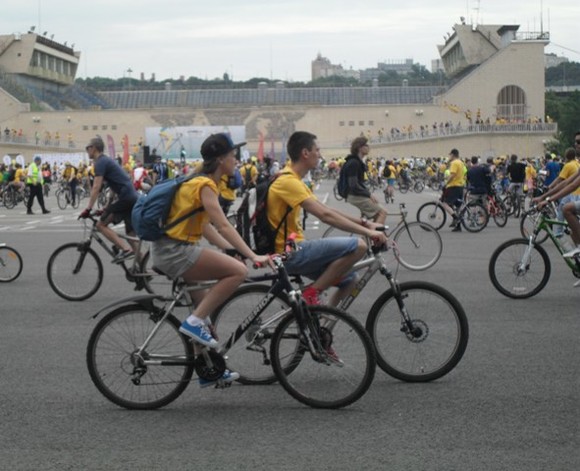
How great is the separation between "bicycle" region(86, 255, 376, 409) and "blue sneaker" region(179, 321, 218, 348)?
0.28 ft

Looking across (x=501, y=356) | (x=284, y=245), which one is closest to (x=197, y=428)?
(x=284, y=245)

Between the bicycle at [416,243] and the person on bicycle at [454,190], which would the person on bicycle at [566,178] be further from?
the person on bicycle at [454,190]

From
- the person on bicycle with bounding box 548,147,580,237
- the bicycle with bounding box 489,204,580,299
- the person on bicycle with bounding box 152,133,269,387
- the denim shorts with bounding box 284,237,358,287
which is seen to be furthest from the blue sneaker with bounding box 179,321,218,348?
the person on bicycle with bounding box 548,147,580,237

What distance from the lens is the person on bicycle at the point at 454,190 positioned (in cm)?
2194

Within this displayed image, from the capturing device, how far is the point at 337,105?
114438 millimetres

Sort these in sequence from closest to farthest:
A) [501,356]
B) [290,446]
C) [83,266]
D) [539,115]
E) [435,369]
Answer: [290,446] < [435,369] < [501,356] < [83,266] < [539,115]

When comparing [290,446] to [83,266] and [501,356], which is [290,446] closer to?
[501,356]

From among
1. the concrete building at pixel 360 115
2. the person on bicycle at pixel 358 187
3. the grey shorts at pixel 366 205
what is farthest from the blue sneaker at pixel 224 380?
the concrete building at pixel 360 115

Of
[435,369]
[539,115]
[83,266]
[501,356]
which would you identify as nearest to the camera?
[435,369]

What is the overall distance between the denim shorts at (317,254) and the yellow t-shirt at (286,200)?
19 cm

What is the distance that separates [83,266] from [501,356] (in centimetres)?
520

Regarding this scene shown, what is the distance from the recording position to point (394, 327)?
7.10 metres

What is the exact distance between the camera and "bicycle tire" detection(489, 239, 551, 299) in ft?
36.4

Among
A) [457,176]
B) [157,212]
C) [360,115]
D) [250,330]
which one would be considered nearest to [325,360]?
[250,330]
